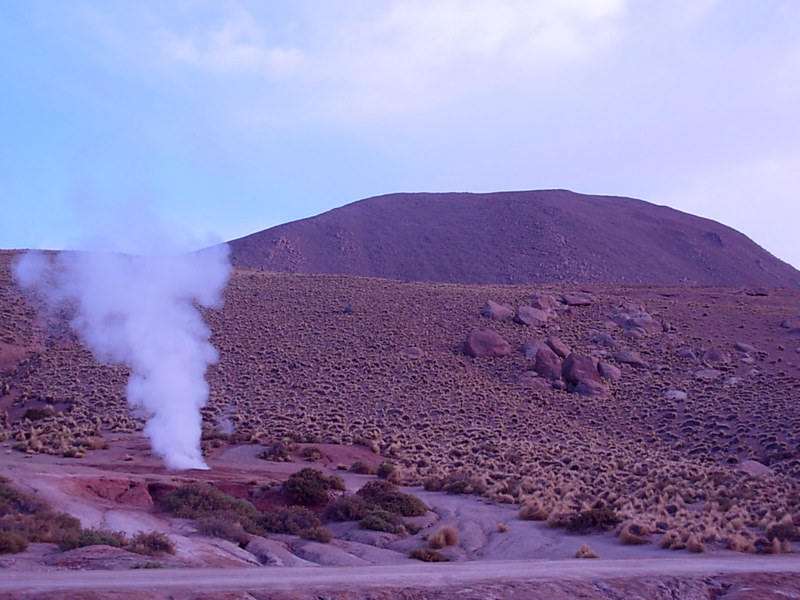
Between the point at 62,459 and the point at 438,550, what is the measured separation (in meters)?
15.5

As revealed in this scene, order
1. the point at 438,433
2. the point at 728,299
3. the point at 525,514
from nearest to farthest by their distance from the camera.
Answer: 1. the point at 525,514
2. the point at 438,433
3. the point at 728,299

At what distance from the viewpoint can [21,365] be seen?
41.9 meters

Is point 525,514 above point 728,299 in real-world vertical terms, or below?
below

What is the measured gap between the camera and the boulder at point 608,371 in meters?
45.3

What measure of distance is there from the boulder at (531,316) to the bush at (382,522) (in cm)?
3299

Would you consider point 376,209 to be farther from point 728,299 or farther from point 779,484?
point 779,484

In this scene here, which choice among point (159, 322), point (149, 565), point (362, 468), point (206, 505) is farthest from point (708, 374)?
point (149, 565)

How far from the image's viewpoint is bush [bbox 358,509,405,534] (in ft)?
66.3

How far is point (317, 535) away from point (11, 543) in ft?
22.8

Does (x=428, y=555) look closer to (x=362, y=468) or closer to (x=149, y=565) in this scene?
(x=149, y=565)

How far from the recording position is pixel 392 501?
2258cm

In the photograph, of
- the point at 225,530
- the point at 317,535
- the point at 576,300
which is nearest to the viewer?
the point at 225,530

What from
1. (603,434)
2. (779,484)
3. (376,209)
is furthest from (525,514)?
(376,209)

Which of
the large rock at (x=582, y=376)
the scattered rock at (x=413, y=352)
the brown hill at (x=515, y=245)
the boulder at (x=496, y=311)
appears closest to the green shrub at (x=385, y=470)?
the scattered rock at (x=413, y=352)
